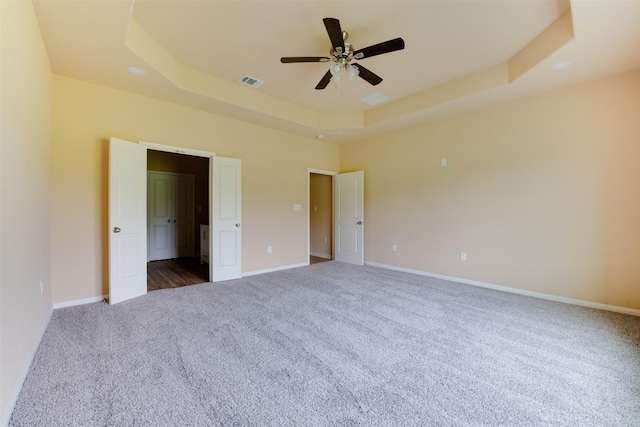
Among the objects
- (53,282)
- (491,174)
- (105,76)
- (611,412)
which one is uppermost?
(105,76)

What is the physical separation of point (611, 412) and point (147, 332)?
11.1 ft

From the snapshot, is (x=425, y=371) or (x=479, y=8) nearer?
(x=425, y=371)

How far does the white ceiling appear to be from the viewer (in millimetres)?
2273

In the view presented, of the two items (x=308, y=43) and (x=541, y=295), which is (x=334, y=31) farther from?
(x=541, y=295)

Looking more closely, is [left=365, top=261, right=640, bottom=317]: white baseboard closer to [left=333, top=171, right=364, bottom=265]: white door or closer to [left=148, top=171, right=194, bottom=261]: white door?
[left=333, top=171, right=364, bottom=265]: white door

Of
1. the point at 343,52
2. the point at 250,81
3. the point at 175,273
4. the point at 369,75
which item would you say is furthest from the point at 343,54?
the point at 175,273

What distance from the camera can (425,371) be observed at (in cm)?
186

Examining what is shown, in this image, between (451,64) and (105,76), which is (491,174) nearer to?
(451,64)

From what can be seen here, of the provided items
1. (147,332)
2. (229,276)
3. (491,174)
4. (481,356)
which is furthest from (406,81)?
(147,332)

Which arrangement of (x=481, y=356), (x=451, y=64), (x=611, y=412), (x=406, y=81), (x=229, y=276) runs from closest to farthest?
(x=611, y=412), (x=481, y=356), (x=451, y=64), (x=406, y=81), (x=229, y=276)

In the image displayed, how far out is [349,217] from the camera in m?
5.83

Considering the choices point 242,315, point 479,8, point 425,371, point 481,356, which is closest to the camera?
point 425,371

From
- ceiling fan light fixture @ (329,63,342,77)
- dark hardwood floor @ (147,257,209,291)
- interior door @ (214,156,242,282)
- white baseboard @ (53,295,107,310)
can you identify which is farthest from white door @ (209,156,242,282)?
ceiling fan light fixture @ (329,63,342,77)

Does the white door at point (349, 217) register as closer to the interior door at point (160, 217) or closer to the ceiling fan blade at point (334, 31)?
the ceiling fan blade at point (334, 31)
